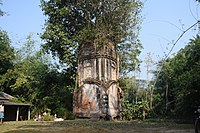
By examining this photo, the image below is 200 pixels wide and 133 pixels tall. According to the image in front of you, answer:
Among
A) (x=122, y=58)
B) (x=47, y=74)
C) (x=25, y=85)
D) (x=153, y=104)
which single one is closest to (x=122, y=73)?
(x=122, y=58)

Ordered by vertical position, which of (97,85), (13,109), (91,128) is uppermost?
(97,85)

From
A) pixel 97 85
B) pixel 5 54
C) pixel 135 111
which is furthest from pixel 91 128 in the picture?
pixel 5 54

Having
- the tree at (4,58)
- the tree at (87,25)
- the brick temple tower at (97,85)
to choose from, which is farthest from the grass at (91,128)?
the tree at (4,58)

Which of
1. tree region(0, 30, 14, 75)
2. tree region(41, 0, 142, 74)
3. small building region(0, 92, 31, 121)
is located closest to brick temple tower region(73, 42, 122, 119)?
tree region(41, 0, 142, 74)

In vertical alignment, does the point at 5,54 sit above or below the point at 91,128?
above

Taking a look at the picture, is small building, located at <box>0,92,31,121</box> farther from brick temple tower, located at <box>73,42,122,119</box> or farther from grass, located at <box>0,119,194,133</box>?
grass, located at <box>0,119,194,133</box>

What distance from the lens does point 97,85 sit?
27.0 meters

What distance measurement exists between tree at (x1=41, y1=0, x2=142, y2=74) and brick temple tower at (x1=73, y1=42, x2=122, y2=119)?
1.06m

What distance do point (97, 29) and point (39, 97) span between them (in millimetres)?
14327

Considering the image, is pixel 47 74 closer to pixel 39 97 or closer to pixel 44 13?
pixel 39 97

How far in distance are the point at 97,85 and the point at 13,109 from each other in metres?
14.7

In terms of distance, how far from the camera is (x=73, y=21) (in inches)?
1220

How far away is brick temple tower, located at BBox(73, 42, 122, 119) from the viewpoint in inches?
1048

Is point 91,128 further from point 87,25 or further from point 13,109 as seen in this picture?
point 13,109
